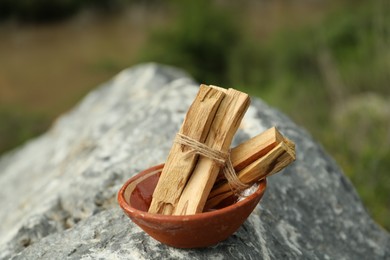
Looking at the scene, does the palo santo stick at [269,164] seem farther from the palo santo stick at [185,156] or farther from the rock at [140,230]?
the rock at [140,230]

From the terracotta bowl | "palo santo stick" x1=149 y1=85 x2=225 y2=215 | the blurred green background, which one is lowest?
the blurred green background

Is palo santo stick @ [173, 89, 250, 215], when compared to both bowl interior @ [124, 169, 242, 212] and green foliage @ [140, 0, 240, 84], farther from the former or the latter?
green foliage @ [140, 0, 240, 84]

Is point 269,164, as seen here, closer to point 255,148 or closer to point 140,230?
point 255,148

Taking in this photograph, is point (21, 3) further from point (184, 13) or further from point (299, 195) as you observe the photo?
point (299, 195)

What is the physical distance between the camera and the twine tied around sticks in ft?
5.86

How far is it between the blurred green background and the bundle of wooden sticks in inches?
97.8

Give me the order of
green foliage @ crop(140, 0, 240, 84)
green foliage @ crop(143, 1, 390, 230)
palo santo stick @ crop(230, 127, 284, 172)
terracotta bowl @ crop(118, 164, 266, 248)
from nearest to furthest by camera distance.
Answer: terracotta bowl @ crop(118, 164, 266, 248) < palo santo stick @ crop(230, 127, 284, 172) < green foliage @ crop(143, 1, 390, 230) < green foliage @ crop(140, 0, 240, 84)

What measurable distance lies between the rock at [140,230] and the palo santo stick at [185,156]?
0.17 metres

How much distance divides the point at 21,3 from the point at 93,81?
5930 millimetres

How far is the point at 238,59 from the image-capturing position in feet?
→ 26.5

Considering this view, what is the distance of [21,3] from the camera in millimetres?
16984

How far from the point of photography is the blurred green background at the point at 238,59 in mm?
5109

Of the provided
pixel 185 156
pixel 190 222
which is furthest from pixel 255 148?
pixel 190 222

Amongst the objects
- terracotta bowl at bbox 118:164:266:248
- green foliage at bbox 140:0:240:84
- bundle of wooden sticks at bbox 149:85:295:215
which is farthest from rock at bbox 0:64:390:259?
green foliage at bbox 140:0:240:84
